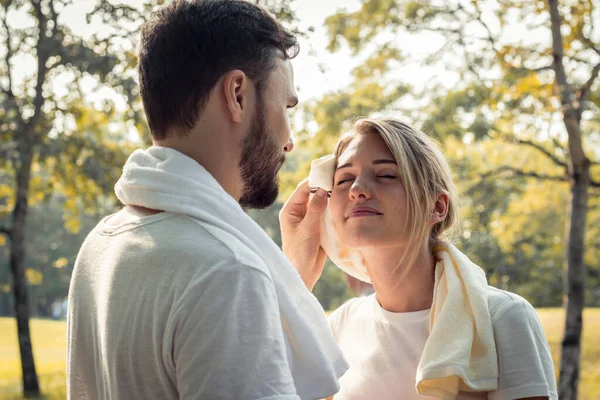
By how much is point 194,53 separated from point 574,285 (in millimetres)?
5664

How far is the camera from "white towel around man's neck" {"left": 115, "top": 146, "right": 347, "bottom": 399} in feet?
4.12

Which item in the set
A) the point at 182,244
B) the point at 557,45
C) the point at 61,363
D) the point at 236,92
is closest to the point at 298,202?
the point at 236,92

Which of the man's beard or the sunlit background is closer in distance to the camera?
the man's beard

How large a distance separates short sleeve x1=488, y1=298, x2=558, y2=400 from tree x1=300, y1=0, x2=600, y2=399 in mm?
4044

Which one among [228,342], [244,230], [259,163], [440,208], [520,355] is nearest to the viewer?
[228,342]

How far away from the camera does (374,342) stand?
80.7 inches

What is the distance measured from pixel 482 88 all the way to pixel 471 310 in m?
5.68

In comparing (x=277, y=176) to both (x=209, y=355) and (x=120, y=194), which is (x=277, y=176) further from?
(x=209, y=355)

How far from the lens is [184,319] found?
1.13m

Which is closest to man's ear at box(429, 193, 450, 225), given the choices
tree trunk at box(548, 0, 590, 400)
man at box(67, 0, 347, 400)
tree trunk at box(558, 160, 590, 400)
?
man at box(67, 0, 347, 400)

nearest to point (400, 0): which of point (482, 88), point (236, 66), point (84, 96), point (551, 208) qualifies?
point (482, 88)

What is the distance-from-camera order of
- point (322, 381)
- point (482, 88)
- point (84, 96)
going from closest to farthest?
point (322, 381), point (482, 88), point (84, 96)

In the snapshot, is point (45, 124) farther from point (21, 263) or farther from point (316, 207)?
point (316, 207)

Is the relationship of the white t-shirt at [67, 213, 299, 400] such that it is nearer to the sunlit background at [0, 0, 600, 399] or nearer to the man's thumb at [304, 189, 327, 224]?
the man's thumb at [304, 189, 327, 224]
